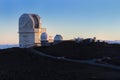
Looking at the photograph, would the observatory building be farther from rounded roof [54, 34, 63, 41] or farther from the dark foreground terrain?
the dark foreground terrain

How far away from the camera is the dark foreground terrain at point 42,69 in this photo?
39031mm

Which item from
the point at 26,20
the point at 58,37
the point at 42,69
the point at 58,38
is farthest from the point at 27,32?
the point at 42,69

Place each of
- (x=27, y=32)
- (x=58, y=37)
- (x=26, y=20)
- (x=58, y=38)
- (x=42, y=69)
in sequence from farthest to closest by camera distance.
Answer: (x=27, y=32), (x=26, y=20), (x=58, y=37), (x=58, y=38), (x=42, y=69)

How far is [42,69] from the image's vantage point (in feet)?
152

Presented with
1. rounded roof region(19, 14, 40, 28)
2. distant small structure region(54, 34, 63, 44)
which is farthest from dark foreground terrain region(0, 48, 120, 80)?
rounded roof region(19, 14, 40, 28)

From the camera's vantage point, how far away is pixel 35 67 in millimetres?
48469

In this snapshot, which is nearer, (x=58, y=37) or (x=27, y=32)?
(x=58, y=37)

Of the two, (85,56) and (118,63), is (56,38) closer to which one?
(85,56)

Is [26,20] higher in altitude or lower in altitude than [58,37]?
higher

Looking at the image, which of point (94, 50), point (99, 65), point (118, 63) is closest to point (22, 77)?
point (99, 65)

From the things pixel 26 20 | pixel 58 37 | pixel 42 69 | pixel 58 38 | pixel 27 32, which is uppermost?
pixel 26 20

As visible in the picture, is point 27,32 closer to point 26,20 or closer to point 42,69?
point 26,20

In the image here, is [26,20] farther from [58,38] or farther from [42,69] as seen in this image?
[42,69]

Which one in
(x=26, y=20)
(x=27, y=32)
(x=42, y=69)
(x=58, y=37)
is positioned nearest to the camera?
(x=42, y=69)
